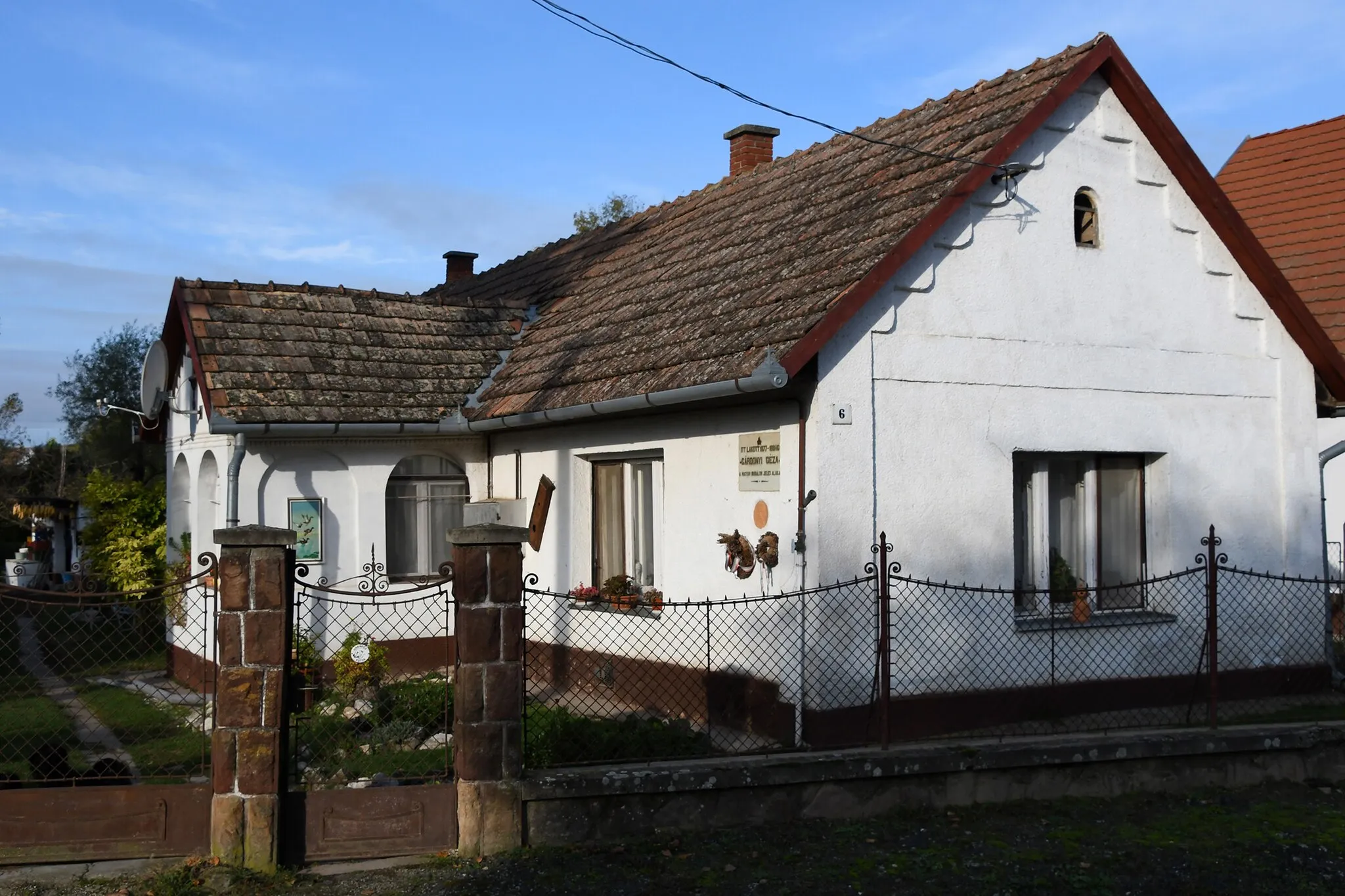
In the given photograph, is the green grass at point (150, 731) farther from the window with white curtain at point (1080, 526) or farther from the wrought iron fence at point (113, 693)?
the window with white curtain at point (1080, 526)

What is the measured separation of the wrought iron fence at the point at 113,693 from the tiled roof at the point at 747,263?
3.65m

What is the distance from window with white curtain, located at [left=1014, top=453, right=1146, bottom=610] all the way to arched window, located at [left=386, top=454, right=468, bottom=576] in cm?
571

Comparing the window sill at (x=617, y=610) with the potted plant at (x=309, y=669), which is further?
the potted plant at (x=309, y=669)

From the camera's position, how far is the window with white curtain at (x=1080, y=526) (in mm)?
10203

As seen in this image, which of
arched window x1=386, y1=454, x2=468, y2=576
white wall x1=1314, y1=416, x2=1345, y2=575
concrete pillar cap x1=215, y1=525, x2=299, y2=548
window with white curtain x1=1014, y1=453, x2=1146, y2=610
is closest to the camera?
concrete pillar cap x1=215, y1=525, x2=299, y2=548

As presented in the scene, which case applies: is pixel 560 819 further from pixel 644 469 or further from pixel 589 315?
pixel 589 315

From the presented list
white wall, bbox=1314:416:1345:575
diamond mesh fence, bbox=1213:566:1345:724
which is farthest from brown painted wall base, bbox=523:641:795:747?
white wall, bbox=1314:416:1345:575

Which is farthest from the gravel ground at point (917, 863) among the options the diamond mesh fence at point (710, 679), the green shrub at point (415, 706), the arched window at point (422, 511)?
the arched window at point (422, 511)

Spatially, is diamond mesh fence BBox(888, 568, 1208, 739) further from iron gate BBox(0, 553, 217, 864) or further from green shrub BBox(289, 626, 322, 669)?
green shrub BBox(289, 626, 322, 669)

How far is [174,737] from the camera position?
1005 cm

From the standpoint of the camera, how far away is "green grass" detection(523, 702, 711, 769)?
759 cm

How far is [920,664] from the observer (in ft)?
30.0

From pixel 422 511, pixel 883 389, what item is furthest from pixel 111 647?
pixel 883 389

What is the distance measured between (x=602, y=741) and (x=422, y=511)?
582 centimetres
